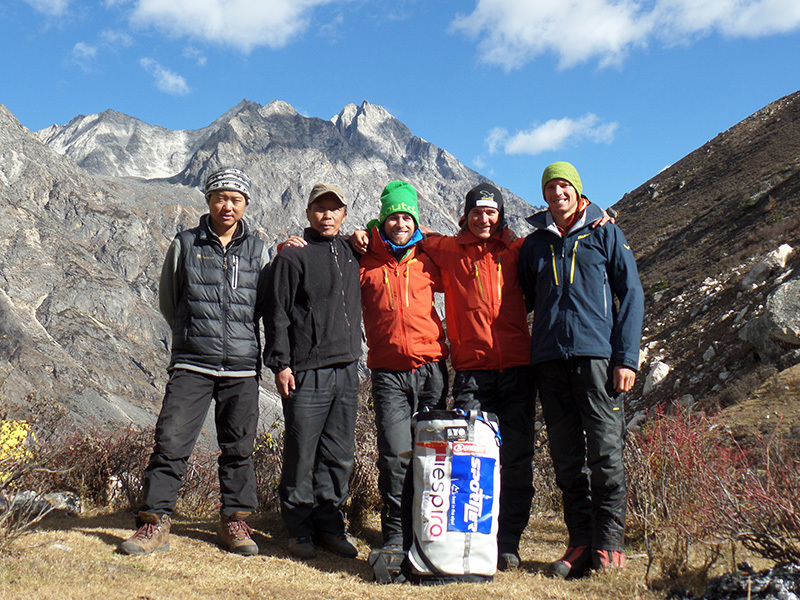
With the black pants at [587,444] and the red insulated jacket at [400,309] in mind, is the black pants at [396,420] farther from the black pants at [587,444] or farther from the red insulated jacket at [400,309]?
the black pants at [587,444]

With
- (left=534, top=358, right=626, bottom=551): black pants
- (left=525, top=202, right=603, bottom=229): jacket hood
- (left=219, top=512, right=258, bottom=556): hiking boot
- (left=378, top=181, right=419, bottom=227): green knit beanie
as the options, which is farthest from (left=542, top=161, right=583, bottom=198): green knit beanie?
(left=219, top=512, right=258, bottom=556): hiking boot

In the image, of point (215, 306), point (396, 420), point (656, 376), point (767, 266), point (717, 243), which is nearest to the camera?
point (396, 420)

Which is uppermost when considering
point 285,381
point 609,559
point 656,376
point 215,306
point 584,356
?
point 656,376

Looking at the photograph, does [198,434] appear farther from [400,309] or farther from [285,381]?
[400,309]

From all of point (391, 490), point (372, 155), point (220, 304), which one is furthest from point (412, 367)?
point (372, 155)

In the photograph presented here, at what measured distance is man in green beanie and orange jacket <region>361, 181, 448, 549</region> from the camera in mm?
3996

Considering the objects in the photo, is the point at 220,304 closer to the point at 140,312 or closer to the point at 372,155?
the point at 140,312

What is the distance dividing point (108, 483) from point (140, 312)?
9257 cm

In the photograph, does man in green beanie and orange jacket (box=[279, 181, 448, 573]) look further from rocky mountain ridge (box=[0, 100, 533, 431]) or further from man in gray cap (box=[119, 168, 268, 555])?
rocky mountain ridge (box=[0, 100, 533, 431])

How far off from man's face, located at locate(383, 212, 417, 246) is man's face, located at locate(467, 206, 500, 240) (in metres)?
0.38

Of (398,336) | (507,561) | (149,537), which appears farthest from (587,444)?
(149,537)

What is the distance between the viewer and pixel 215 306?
4121 mm

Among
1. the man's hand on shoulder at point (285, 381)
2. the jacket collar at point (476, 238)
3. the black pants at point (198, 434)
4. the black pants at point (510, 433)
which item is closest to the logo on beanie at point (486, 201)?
the jacket collar at point (476, 238)

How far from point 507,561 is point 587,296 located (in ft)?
5.23
